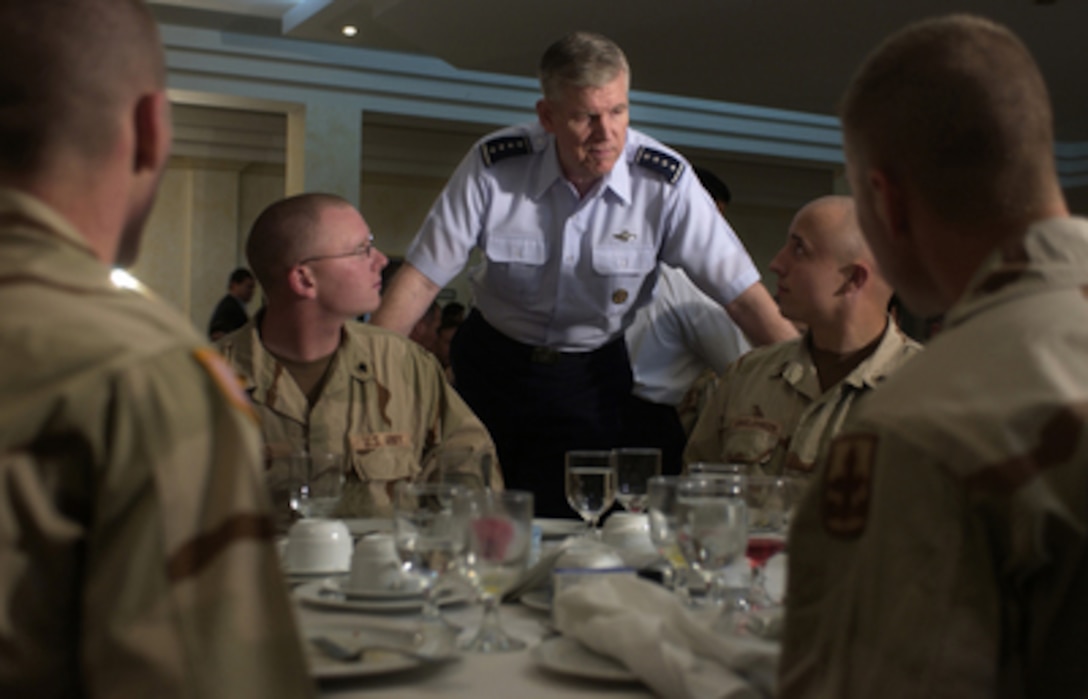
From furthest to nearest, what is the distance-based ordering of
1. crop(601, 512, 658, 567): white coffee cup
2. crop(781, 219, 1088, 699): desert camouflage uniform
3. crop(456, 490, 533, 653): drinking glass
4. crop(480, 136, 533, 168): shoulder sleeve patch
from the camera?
crop(480, 136, 533, 168): shoulder sleeve patch → crop(601, 512, 658, 567): white coffee cup → crop(456, 490, 533, 653): drinking glass → crop(781, 219, 1088, 699): desert camouflage uniform

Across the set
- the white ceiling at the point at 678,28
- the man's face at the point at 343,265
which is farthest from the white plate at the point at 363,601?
the white ceiling at the point at 678,28

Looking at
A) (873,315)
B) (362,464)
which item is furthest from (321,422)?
(873,315)

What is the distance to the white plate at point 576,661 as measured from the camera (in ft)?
3.86

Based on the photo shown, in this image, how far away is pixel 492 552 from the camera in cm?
133

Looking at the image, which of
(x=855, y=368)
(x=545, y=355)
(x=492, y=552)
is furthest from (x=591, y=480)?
(x=545, y=355)

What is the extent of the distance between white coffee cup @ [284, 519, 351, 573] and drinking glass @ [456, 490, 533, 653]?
1.59 feet

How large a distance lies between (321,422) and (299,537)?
97 cm

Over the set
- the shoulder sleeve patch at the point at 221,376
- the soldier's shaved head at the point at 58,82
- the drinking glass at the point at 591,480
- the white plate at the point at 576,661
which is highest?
the soldier's shaved head at the point at 58,82

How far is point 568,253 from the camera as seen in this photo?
3250 mm

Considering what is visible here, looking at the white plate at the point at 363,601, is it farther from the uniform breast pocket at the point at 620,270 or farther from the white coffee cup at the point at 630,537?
the uniform breast pocket at the point at 620,270

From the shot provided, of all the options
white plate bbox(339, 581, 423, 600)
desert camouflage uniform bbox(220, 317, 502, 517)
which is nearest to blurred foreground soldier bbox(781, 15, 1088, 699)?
white plate bbox(339, 581, 423, 600)

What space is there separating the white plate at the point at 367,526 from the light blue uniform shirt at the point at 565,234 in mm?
1003

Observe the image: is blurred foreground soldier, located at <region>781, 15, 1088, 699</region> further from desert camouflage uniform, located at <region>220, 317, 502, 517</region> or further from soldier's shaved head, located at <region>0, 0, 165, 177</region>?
desert camouflage uniform, located at <region>220, 317, 502, 517</region>

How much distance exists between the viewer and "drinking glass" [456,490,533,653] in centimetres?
132
